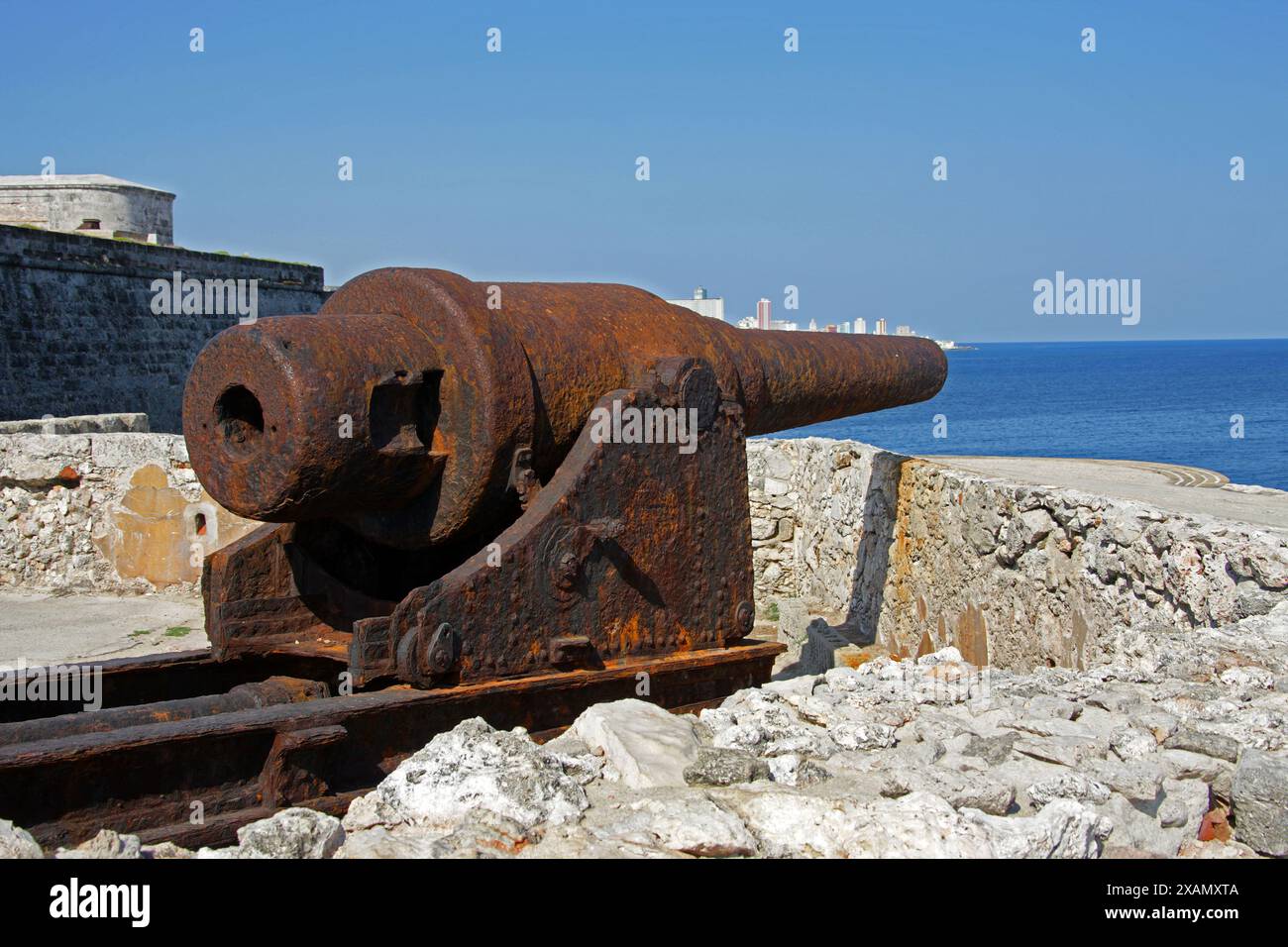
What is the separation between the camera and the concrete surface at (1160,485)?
7.01 m

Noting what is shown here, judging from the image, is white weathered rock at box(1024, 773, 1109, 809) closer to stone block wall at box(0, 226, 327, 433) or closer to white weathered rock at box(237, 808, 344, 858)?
white weathered rock at box(237, 808, 344, 858)

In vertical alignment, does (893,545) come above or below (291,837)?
above

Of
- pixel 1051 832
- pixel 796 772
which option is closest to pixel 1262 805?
pixel 1051 832

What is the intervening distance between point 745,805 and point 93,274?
74.6 ft

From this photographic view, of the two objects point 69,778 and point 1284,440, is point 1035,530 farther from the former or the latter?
point 1284,440

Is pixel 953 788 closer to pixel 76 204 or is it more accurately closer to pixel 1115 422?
pixel 76 204

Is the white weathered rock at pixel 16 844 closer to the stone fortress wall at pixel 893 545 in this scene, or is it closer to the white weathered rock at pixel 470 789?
the white weathered rock at pixel 470 789

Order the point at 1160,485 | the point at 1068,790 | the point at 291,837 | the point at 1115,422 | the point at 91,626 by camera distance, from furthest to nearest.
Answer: the point at 1115,422 → the point at 1160,485 → the point at 91,626 → the point at 1068,790 → the point at 291,837

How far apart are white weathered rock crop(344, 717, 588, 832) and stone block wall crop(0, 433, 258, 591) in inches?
228

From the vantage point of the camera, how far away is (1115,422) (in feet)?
180

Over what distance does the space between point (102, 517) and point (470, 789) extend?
21.2 feet

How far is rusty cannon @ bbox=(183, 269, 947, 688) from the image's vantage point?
149 inches

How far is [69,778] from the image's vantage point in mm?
3096

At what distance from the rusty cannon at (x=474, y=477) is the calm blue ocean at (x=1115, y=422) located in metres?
24.2
